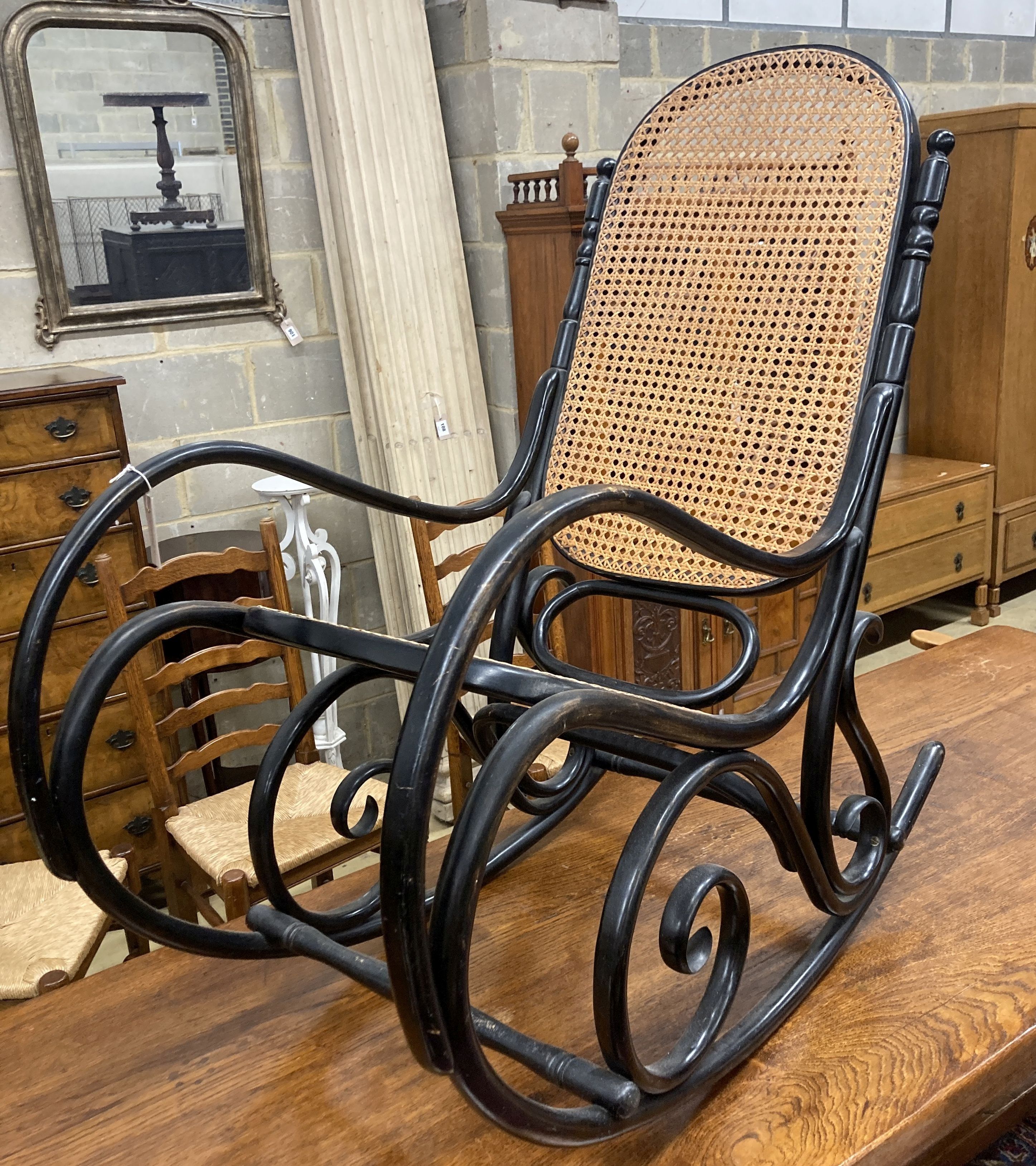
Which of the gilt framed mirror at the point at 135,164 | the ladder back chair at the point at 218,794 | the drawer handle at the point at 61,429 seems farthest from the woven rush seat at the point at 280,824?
the gilt framed mirror at the point at 135,164

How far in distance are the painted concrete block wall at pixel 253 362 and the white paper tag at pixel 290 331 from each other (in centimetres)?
2

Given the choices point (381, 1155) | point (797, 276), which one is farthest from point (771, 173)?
point (381, 1155)

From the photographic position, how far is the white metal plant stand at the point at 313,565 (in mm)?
2619

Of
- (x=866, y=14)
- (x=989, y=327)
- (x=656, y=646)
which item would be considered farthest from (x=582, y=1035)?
(x=866, y=14)

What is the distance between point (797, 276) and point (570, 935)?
0.78m

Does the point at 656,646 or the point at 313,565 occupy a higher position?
the point at 313,565

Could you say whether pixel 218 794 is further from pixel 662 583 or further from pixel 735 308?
pixel 735 308

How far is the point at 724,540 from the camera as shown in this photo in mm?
998

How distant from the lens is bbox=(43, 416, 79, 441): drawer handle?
2.20 metres

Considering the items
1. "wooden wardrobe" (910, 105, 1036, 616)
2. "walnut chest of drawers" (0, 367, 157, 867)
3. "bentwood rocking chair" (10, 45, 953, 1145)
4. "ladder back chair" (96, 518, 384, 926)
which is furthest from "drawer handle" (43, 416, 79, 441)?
"wooden wardrobe" (910, 105, 1036, 616)

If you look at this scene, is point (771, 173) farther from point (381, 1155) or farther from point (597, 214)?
point (381, 1155)

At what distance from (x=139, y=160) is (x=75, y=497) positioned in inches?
34.3

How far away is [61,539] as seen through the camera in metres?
2.29

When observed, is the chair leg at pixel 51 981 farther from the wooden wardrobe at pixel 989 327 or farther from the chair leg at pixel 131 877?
the wooden wardrobe at pixel 989 327
